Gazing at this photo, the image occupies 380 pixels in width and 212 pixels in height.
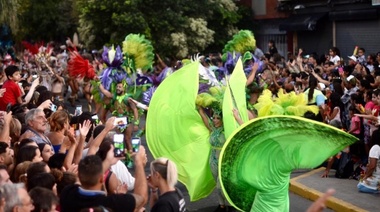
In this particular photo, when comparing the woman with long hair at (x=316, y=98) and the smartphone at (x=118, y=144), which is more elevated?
the smartphone at (x=118, y=144)

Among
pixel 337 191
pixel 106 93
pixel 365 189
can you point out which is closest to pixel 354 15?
pixel 106 93

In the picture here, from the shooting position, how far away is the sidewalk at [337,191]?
10766mm

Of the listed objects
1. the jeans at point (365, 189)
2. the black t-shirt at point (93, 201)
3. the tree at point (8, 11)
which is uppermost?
the tree at point (8, 11)

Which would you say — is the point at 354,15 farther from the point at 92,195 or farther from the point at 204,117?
the point at 92,195

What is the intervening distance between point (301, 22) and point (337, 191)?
16808mm

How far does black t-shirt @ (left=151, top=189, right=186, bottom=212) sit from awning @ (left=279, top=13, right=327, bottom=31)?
2157 centimetres

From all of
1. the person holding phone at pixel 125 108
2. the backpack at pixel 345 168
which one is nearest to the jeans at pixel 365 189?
the backpack at pixel 345 168

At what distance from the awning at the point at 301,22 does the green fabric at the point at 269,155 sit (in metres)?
18.6

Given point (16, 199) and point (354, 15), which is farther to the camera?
point (354, 15)

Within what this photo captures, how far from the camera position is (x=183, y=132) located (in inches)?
420

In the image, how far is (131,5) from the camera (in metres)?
26.4

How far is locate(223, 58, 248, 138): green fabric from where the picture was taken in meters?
9.86

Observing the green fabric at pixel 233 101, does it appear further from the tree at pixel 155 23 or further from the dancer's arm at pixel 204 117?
the tree at pixel 155 23

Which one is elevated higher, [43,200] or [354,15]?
[354,15]
